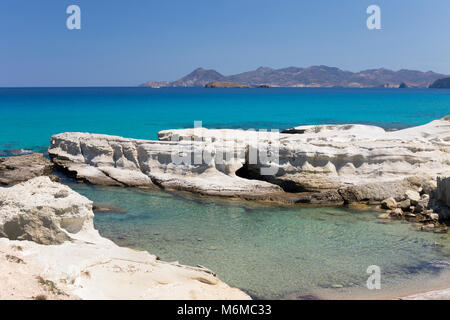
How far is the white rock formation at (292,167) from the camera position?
16219 mm

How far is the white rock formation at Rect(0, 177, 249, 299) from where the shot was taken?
689 centimetres

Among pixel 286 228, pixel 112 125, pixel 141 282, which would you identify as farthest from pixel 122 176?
pixel 112 125

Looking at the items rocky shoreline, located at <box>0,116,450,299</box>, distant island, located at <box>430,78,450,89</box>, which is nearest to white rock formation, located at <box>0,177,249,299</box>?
rocky shoreline, located at <box>0,116,450,299</box>

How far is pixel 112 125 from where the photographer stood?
43062 mm

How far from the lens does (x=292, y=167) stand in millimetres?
17109

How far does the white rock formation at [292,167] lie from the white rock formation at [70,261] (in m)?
7.63

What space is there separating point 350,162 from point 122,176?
8.63 m

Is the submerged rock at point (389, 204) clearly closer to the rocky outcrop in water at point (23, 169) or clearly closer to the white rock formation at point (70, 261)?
the white rock formation at point (70, 261)

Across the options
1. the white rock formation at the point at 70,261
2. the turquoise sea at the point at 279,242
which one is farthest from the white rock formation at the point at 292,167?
the white rock formation at the point at 70,261

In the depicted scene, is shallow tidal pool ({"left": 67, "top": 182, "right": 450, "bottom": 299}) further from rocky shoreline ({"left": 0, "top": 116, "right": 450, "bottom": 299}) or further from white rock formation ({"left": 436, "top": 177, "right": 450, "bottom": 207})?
white rock formation ({"left": 436, "top": 177, "right": 450, "bottom": 207})

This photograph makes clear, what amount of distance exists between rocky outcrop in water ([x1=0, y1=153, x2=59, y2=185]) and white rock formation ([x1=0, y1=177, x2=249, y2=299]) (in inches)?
359
